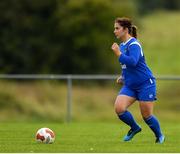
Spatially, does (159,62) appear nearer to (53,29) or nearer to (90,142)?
(53,29)

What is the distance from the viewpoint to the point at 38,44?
132 feet

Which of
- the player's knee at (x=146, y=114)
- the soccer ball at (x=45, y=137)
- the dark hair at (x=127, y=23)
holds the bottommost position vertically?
the soccer ball at (x=45, y=137)

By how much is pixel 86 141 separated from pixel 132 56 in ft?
5.87

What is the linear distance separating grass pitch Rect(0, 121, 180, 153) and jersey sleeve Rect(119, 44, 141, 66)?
1.32m

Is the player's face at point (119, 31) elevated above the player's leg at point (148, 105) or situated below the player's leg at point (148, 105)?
above

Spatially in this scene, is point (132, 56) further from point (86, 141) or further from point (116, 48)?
point (86, 141)

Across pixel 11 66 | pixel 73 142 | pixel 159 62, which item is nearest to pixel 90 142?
pixel 73 142

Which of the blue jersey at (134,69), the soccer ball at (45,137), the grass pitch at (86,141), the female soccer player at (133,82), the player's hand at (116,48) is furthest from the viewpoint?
the female soccer player at (133,82)

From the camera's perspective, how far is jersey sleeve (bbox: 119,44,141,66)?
14242 mm

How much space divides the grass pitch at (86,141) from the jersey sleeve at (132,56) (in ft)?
4.32

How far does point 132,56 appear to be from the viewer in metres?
14.3

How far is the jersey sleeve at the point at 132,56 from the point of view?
14242mm

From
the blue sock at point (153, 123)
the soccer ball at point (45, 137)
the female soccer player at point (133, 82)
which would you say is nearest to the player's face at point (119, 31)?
the female soccer player at point (133, 82)

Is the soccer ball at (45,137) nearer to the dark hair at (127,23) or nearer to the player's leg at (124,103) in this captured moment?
the player's leg at (124,103)
